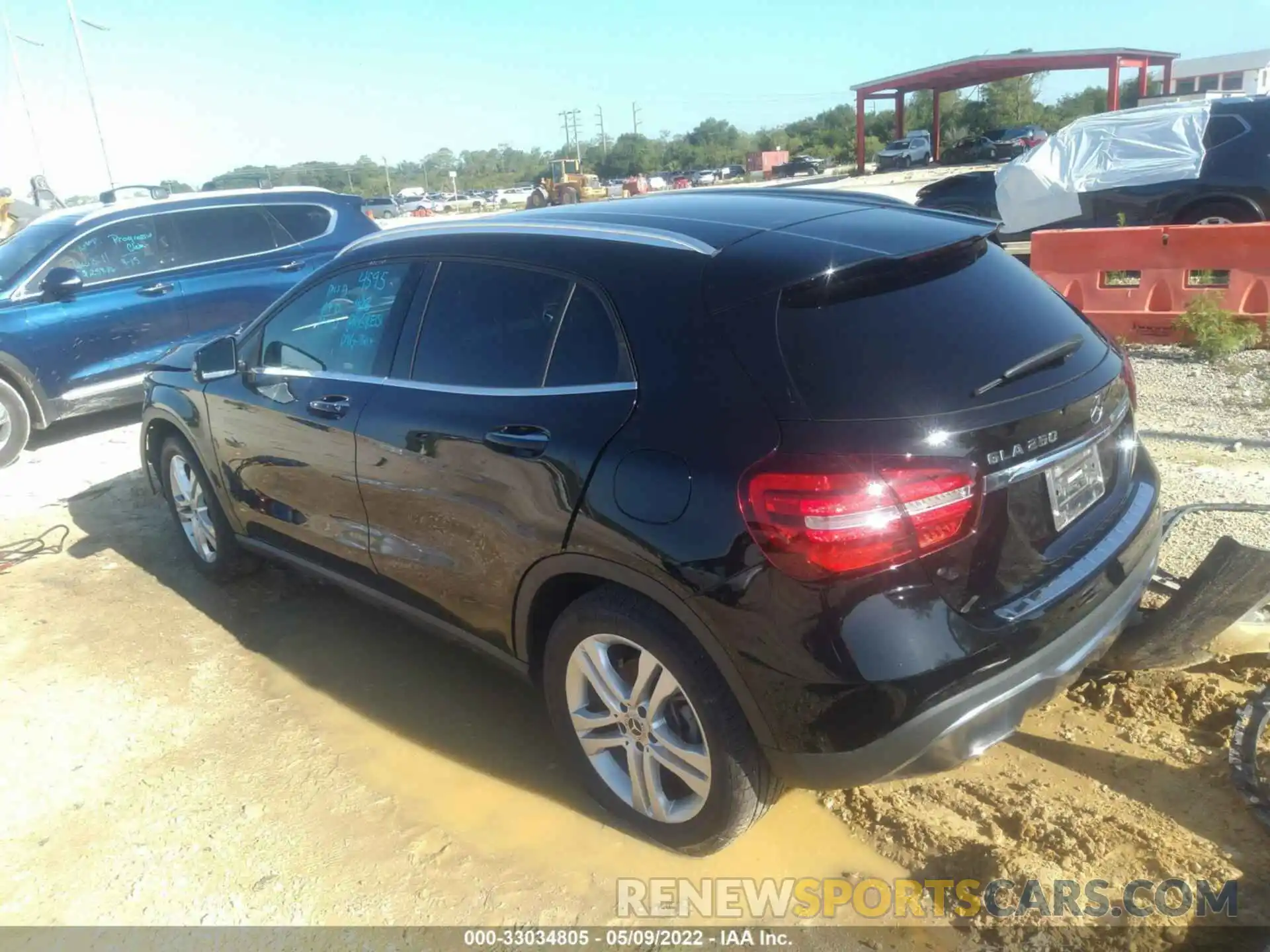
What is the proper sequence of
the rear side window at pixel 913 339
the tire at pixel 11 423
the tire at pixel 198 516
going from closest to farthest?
the rear side window at pixel 913 339, the tire at pixel 198 516, the tire at pixel 11 423

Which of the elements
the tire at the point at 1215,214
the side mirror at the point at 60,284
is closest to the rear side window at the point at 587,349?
the side mirror at the point at 60,284

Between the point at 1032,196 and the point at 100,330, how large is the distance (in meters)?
10.2

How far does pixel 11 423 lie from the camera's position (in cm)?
756

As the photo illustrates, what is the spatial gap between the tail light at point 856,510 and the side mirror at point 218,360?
2.97m

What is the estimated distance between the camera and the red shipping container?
64250 millimetres

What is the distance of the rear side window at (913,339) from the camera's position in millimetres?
2295

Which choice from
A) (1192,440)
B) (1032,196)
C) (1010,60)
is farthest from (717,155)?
(1192,440)

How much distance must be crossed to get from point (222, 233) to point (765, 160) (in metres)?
60.4

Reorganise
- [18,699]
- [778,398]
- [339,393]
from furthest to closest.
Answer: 1. [18,699]
2. [339,393]
3. [778,398]

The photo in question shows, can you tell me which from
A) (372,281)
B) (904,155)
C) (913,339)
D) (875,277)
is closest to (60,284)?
(372,281)

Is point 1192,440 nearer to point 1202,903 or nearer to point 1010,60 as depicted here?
point 1202,903

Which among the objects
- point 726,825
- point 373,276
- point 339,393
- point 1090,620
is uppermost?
point 373,276

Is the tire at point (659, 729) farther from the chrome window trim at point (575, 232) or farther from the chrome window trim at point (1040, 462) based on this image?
the chrome window trim at point (575, 232)

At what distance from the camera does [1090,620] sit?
2.56 m
